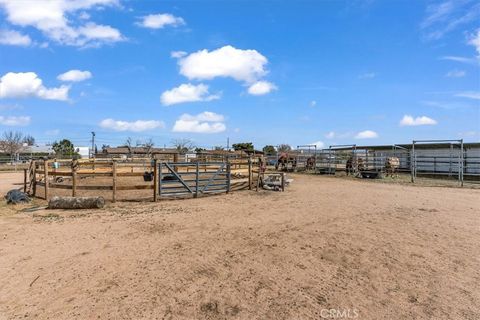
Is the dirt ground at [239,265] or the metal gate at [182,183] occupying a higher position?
the metal gate at [182,183]

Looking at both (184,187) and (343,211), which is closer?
(343,211)

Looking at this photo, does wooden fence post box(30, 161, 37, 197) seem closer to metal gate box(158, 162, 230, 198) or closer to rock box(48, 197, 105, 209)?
rock box(48, 197, 105, 209)

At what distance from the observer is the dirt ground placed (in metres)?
3.78

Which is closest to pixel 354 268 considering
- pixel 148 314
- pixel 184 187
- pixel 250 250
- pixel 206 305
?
pixel 250 250

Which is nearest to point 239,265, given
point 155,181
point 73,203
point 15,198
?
point 73,203

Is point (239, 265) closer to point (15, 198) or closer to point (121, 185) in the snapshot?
point (121, 185)

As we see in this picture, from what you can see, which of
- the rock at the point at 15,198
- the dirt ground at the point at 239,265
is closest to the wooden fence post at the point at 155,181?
the dirt ground at the point at 239,265

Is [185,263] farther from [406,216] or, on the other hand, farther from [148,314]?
[406,216]

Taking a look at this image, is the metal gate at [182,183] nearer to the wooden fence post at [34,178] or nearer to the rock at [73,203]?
the rock at [73,203]

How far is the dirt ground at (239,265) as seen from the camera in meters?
3.78

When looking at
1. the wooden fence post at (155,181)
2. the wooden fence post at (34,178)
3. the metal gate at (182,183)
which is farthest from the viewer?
the wooden fence post at (34,178)

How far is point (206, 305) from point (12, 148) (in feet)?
240

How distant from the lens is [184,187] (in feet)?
38.9

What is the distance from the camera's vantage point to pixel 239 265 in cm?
499
